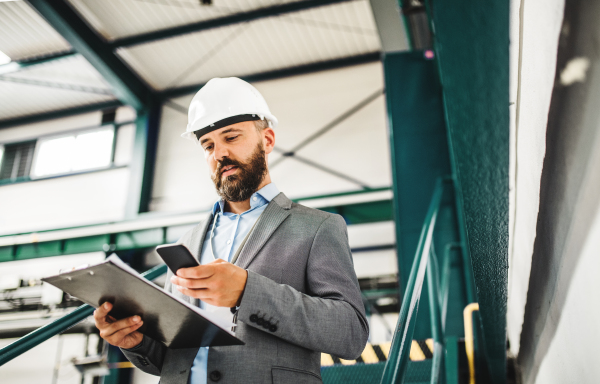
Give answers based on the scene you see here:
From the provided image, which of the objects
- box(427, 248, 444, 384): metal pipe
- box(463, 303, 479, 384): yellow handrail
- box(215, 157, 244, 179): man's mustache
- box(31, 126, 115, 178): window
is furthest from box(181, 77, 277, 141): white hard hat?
box(31, 126, 115, 178): window

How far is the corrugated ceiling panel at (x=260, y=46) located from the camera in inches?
355

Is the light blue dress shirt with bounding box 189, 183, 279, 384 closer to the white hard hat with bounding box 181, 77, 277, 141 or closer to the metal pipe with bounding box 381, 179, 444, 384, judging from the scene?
the white hard hat with bounding box 181, 77, 277, 141

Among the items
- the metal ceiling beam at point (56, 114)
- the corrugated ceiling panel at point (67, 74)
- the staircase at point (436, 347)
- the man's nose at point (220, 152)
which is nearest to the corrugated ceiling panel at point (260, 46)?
the corrugated ceiling panel at point (67, 74)

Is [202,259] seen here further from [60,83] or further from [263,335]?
[60,83]

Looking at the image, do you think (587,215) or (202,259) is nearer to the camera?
(587,215)

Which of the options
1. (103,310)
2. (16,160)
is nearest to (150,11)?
(16,160)

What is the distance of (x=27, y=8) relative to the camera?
8.57 m

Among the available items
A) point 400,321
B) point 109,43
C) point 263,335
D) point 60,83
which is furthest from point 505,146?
point 60,83

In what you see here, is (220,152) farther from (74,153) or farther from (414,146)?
(74,153)

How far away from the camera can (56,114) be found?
1168 cm

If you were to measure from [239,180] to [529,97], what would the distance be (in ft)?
3.69

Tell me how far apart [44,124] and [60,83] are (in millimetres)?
1824

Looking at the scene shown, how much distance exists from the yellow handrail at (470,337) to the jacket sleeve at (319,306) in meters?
2.19

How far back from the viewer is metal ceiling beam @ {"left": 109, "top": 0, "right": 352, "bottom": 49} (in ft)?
28.0
